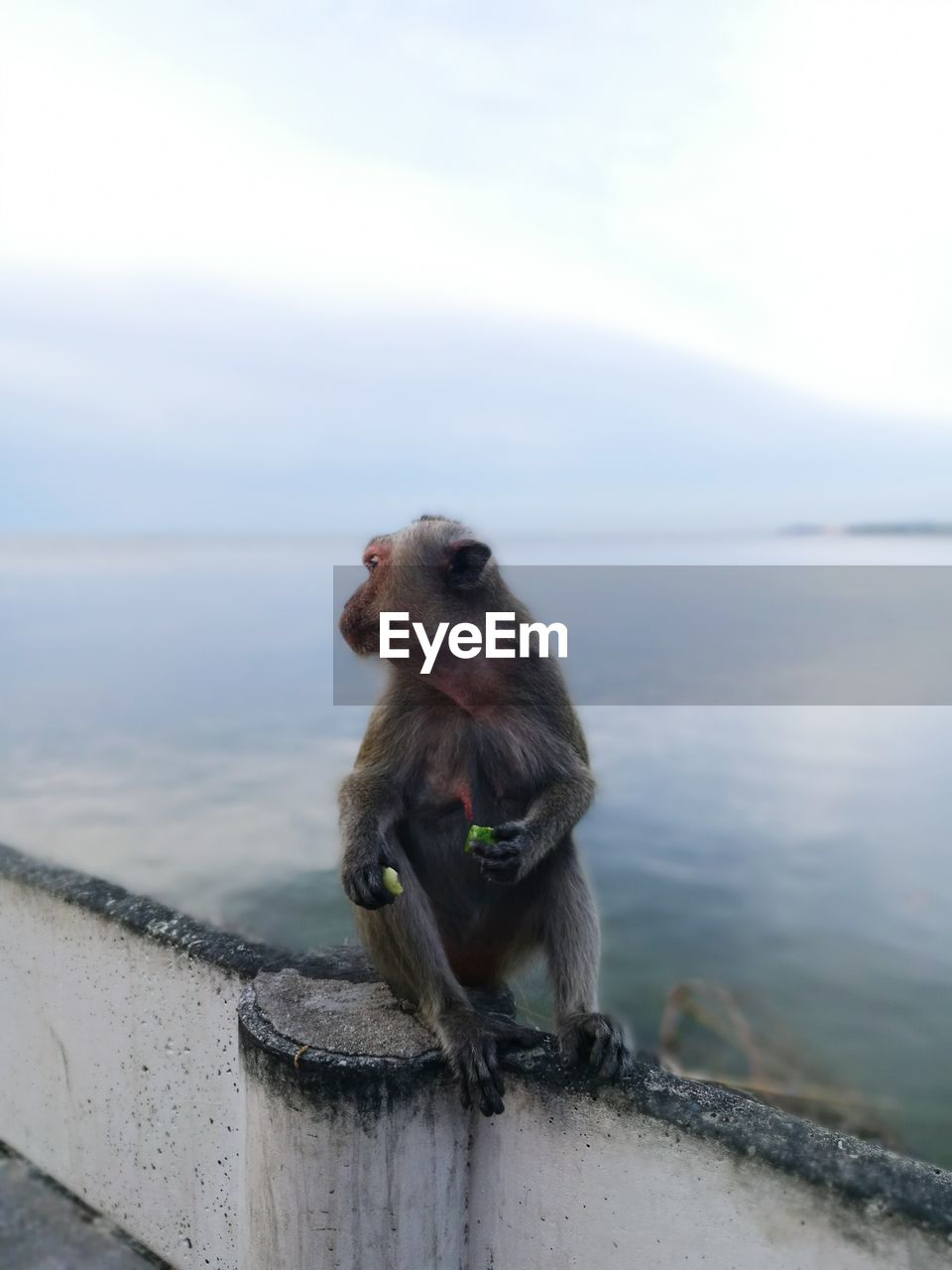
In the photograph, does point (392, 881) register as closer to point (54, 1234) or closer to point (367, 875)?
point (367, 875)

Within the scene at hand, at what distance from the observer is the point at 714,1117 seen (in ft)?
8.56

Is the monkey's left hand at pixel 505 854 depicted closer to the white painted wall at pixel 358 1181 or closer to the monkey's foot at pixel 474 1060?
the monkey's foot at pixel 474 1060

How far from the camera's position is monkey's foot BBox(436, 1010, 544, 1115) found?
2891mm

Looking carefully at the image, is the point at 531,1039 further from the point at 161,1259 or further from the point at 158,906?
the point at 161,1259

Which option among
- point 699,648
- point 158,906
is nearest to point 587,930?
point 158,906

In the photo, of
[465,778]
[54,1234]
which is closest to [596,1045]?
[465,778]

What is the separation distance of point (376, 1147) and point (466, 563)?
1.80m

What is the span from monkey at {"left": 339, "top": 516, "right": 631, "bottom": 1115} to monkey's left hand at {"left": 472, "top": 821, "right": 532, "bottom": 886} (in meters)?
0.11

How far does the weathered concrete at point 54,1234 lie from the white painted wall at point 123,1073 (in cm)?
6

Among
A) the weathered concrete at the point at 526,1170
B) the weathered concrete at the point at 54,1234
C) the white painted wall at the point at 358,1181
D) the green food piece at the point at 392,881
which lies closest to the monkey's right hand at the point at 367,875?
the green food piece at the point at 392,881

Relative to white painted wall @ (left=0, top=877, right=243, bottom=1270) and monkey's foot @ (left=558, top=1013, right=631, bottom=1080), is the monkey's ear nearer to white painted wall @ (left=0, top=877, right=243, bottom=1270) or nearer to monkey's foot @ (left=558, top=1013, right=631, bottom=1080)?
monkey's foot @ (left=558, top=1013, right=631, bottom=1080)

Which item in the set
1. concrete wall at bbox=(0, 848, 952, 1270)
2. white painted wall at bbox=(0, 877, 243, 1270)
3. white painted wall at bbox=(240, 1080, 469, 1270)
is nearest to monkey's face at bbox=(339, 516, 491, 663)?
concrete wall at bbox=(0, 848, 952, 1270)

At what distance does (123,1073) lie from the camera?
159 inches

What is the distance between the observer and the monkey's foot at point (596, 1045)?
9.34 ft
